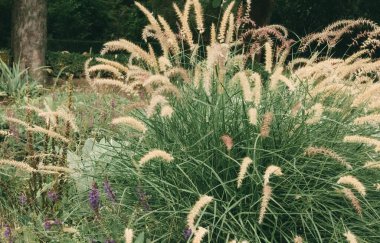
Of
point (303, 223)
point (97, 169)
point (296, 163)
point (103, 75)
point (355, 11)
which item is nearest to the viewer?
point (303, 223)

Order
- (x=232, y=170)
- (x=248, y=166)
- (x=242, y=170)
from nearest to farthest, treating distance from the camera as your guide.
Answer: (x=242, y=170)
(x=248, y=166)
(x=232, y=170)

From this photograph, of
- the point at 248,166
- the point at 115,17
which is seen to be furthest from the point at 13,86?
the point at 115,17

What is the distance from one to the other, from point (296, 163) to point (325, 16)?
564 inches

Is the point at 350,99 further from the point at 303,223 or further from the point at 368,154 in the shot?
the point at 303,223

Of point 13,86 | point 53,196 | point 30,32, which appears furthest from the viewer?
point 30,32

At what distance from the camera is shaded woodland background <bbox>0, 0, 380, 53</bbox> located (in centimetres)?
1672

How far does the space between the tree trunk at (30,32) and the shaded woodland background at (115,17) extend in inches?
→ 183

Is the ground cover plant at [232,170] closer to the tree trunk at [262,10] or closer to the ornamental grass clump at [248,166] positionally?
the ornamental grass clump at [248,166]

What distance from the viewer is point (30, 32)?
11.5 meters

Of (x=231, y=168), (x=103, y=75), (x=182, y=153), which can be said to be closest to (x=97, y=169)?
(x=182, y=153)

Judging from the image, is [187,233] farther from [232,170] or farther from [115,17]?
[115,17]

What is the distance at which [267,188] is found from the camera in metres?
2.69

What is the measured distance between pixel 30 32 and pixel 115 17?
7.10m

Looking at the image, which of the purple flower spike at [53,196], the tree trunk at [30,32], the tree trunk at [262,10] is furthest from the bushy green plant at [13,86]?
the purple flower spike at [53,196]
